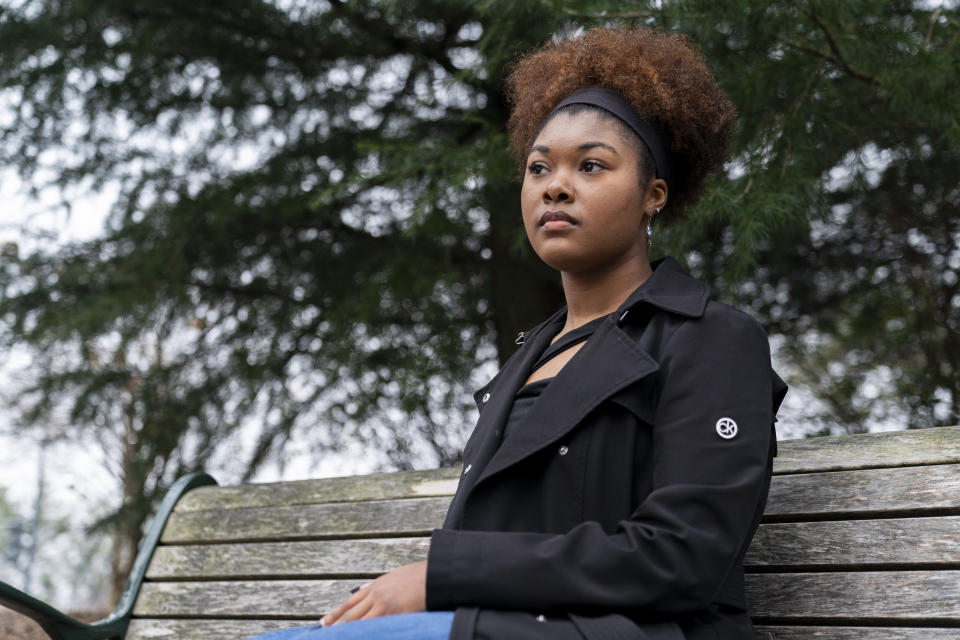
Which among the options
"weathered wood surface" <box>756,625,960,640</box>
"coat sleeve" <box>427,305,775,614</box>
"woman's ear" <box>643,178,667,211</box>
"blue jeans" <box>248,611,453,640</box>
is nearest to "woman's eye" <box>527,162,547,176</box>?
"woman's ear" <box>643,178,667,211</box>

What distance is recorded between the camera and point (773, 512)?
6.82 feet

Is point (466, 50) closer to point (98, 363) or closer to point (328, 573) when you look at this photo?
point (98, 363)

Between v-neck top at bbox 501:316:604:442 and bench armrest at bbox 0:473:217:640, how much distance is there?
1.39m

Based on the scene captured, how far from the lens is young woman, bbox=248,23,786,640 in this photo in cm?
152

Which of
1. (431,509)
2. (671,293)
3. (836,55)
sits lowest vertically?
(431,509)

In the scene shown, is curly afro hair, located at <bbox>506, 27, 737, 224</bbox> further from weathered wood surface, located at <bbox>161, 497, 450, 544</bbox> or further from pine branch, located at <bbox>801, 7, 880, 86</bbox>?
weathered wood surface, located at <bbox>161, 497, 450, 544</bbox>

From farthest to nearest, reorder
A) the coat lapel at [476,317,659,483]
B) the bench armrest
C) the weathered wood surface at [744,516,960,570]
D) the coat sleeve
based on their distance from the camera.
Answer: the bench armrest
the weathered wood surface at [744,516,960,570]
the coat lapel at [476,317,659,483]
the coat sleeve

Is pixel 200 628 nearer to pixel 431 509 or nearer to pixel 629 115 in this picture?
pixel 431 509

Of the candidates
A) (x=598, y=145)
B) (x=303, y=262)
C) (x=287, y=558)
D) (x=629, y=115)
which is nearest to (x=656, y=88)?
(x=629, y=115)

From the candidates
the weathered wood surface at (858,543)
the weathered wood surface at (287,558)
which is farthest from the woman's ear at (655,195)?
the weathered wood surface at (287,558)

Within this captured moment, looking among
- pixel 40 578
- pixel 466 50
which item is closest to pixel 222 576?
pixel 466 50

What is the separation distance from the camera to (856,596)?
6.27 ft

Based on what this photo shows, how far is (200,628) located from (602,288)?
1.59 metres

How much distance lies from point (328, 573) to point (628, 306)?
127 centimetres
